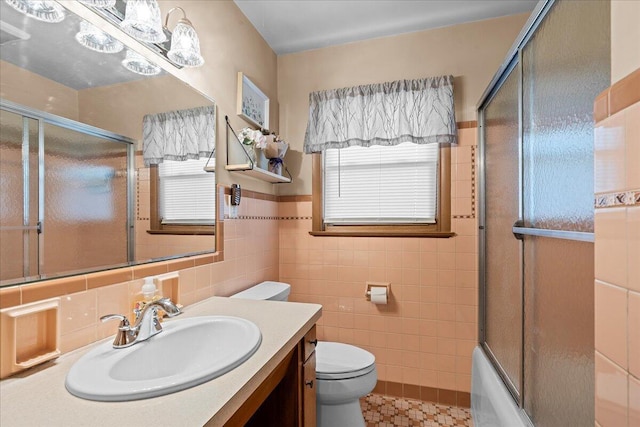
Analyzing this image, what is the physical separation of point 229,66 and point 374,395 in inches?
92.4

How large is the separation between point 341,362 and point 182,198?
119 cm

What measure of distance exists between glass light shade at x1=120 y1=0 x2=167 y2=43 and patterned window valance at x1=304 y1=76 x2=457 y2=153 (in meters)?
1.22

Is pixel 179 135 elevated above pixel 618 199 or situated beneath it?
elevated above

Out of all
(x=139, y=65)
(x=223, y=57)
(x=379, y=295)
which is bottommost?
(x=379, y=295)

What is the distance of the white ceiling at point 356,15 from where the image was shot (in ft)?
5.80

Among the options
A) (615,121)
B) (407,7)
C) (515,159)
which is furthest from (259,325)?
(407,7)

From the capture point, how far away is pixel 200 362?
0.98 metres

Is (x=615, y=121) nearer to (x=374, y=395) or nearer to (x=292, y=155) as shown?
(x=292, y=155)

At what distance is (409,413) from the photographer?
1.84 metres

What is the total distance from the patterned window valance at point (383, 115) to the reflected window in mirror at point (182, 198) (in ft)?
3.05

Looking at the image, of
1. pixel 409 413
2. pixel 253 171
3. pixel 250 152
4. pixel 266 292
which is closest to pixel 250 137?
pixel 250 152

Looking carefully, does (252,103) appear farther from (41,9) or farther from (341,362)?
(341,362)

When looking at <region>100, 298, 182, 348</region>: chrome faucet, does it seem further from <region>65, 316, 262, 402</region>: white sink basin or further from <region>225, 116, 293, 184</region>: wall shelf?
<region>225, 116, 293, 184</region>: wall shelf

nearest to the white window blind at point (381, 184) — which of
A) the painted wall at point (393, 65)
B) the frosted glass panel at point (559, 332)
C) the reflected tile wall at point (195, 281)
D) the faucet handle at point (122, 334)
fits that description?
the painted wall at point (393, 65)
